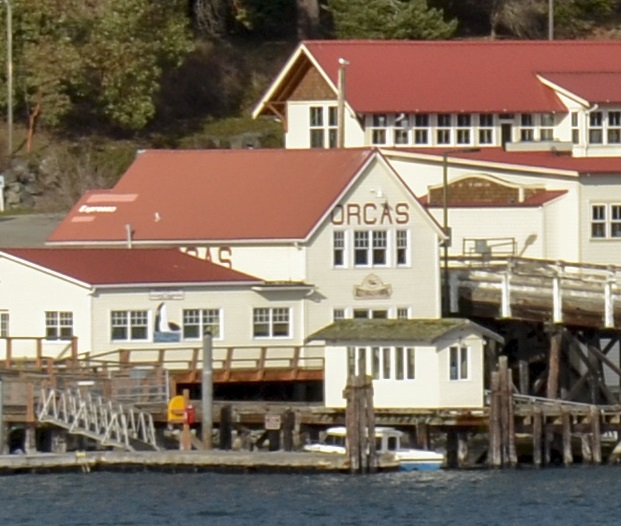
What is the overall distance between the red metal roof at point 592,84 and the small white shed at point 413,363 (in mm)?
18569

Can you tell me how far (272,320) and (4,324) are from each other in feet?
22.9

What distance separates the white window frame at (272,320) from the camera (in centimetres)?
6319

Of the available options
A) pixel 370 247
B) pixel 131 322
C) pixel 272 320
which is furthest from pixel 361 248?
pixel 131 322

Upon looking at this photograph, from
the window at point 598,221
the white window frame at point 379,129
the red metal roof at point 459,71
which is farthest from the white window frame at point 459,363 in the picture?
the white window frame at point 379,129

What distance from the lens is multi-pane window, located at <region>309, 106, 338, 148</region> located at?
250 feet

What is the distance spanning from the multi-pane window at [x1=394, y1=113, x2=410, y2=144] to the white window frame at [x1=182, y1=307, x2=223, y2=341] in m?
14.6

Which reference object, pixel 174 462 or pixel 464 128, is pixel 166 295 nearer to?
pixel 174 462

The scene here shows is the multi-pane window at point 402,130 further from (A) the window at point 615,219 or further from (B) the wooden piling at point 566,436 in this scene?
(B) the wooden piling at point 566,436

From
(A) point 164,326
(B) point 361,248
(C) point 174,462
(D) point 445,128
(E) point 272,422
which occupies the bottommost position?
(C) point 174,462

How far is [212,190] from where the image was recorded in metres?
67.8

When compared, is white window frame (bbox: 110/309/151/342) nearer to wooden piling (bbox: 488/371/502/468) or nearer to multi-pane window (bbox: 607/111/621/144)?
wooden piling (bbox: 488/371/502/468)

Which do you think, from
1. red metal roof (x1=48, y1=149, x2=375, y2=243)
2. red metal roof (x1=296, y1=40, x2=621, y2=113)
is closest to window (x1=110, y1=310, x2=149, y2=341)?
red metal roof (x1=48, y1=149, x2=375, y2=243)

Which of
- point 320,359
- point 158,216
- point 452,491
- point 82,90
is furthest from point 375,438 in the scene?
point 82,90

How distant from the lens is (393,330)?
57.4 metres
